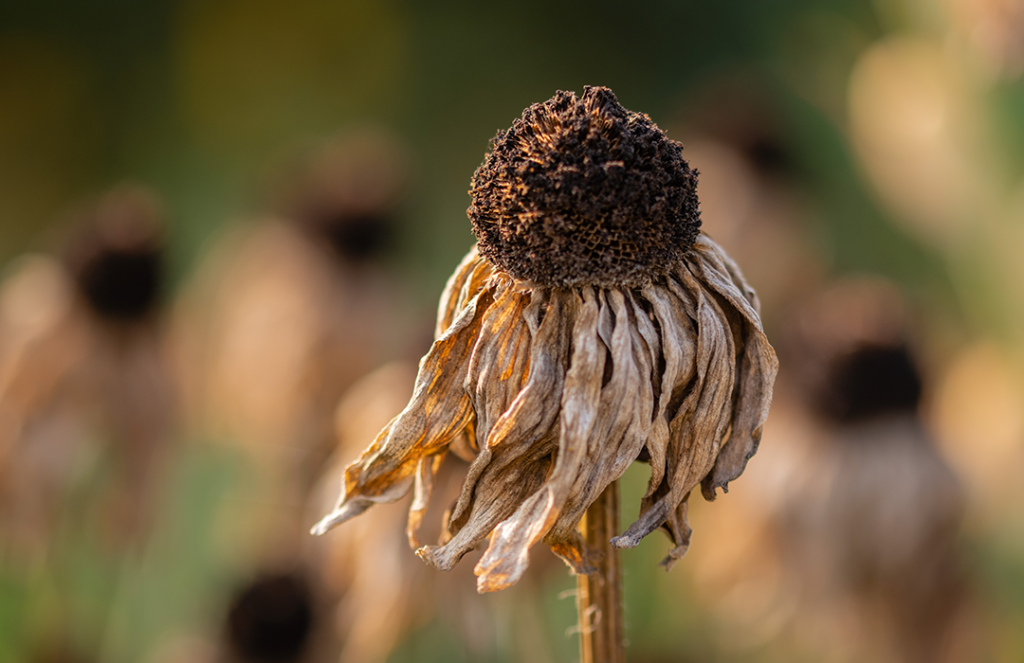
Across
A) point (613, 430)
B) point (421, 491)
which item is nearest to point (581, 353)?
point (613, 430)

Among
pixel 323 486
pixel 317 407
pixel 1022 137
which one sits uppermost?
pixel 1022 137

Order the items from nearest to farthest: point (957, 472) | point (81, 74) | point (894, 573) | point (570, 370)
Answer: point (570, 370), point (894, 573), point (957, 472), point (81, 74)

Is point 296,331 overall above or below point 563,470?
above

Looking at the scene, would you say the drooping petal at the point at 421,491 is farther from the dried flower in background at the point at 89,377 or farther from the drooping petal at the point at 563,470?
the dried flower in background at the point at 89,377

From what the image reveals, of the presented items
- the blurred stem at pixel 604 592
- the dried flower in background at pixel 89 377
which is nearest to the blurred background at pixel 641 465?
the dried flower in background at pixel 89 377

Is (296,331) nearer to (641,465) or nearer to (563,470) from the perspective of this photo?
(641,465)

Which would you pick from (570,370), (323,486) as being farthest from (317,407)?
(570,370)

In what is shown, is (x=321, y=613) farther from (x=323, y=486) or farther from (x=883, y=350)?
(x=883, y=350)
